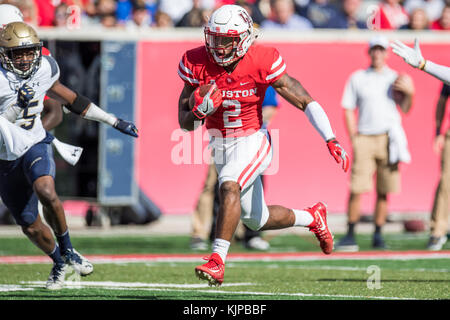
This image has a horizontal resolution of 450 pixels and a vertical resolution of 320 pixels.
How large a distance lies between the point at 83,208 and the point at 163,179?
3.42 feet

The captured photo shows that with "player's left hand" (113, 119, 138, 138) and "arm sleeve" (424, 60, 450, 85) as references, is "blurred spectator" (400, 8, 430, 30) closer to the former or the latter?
"arm sleeve" (424, 60, 450, 85)

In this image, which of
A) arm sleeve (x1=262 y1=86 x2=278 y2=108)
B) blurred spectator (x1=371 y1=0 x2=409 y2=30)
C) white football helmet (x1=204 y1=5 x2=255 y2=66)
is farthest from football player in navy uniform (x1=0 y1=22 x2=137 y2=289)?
blurred spectator (x1=371 y1=0 x2=409 y2=30)

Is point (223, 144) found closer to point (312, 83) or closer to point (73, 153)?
point (73, 153)

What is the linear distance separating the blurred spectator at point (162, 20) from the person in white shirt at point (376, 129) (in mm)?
3481

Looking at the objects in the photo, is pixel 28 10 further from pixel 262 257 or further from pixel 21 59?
pixel 21 59

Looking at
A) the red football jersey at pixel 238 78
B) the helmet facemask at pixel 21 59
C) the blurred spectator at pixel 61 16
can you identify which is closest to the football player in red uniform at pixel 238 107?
the red football jersey at pixel 238 78

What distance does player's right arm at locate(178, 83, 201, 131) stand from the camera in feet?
19.8

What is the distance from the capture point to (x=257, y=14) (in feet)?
41.5

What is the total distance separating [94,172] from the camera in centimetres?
1160

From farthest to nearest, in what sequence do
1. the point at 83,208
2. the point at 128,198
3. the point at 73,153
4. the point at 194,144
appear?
the point at 83,208, the point at 128,198, the point at 194,144, the point at 73,153

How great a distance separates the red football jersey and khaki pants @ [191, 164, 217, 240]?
11.2 ft

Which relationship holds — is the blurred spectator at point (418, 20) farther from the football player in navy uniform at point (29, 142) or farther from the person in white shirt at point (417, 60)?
the football player in navy uniform at point (29, 142)

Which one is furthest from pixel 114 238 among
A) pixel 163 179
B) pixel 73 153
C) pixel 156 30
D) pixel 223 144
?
pixel 223 144

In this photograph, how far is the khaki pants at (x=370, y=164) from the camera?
9.89 m
